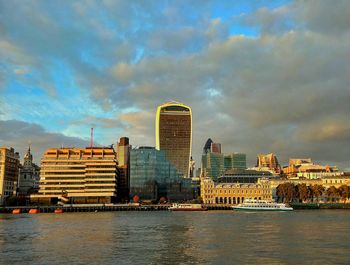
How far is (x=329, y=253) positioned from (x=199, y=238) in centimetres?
2334

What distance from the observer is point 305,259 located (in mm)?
47969

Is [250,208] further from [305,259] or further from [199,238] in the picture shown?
[305,259]

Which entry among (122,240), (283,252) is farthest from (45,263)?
(283,252)

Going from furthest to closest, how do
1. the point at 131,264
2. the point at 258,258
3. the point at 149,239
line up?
the point at 149,239, the point at 258,258, the point at 131,264

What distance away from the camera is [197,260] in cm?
4756

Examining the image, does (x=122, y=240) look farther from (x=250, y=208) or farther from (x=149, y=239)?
(x=250, y=208)

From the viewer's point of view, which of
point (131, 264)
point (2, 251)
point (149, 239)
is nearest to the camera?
point (131, 264)

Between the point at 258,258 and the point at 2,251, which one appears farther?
the point at 2,251

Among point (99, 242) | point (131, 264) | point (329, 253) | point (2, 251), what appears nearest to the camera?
point (131, 264)

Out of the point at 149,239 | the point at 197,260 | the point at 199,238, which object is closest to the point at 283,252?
the point at 197,260

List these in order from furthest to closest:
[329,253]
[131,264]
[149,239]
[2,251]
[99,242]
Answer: [149,239]
[99,242]
[2,251]
[329,253]
[131,264]

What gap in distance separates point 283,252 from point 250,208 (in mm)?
148409

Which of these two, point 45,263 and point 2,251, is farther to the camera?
point 2,251

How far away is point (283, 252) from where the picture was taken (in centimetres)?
5300
